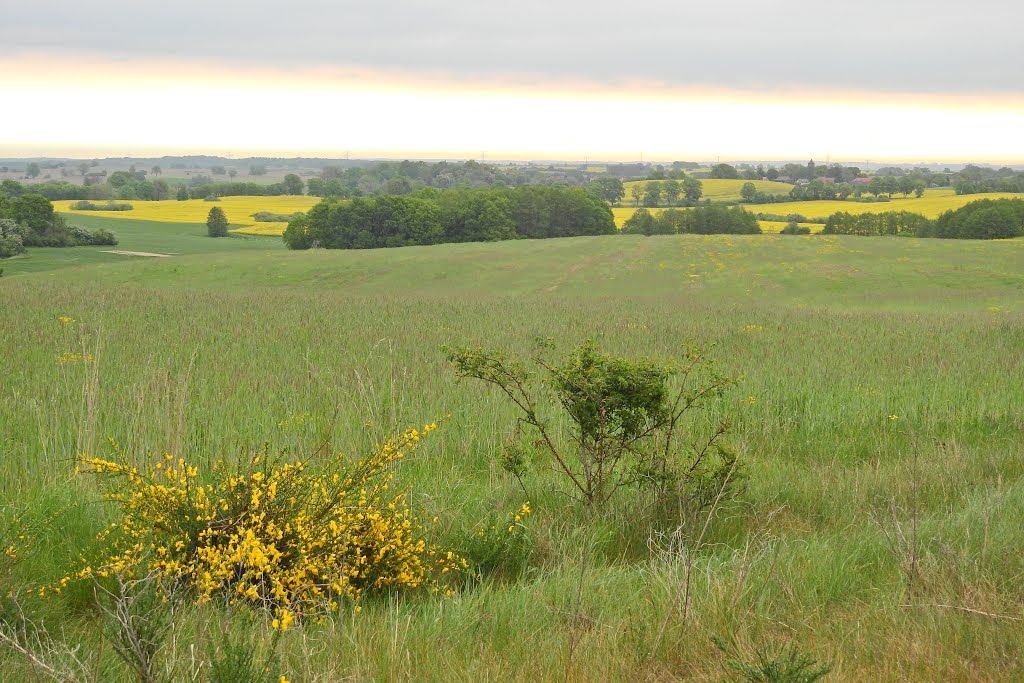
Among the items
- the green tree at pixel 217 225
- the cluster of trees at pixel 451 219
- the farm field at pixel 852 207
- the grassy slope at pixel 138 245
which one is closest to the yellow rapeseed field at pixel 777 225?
the farm field at pixel 852 207

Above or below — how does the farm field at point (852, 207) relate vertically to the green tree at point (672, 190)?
below

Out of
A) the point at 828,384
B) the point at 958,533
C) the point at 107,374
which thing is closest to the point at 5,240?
the point at 107,374

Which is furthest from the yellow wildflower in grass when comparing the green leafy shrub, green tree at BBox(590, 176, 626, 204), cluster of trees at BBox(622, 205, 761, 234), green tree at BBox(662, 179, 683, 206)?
green tree at BBox(662, 179, 683, 206)

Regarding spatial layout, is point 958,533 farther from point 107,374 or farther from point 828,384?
point 107,374

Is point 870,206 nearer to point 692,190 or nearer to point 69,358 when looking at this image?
point 692,190

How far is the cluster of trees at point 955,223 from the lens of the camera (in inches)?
2672

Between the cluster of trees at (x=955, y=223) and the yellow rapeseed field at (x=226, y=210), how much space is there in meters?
58.4

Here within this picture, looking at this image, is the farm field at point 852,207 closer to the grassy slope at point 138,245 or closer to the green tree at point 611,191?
the green tree at point 611,191

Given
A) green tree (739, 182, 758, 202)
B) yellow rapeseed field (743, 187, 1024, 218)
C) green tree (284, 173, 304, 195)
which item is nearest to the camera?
yellow rapeseed field (743, 187, 1024, 218)

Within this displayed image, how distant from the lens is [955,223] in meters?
71.1

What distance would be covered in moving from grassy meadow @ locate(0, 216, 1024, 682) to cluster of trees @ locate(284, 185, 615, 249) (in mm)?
50313

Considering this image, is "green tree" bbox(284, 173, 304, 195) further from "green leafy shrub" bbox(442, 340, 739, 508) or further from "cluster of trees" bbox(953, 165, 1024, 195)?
"green leafy shrub" bbox(442, 340, 739, 508)

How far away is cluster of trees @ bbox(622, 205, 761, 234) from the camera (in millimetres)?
76938

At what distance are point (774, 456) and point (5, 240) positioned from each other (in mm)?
68004
